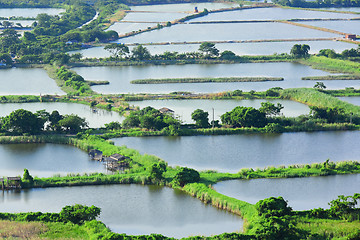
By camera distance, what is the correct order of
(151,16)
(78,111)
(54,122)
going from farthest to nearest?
(151,16), (78,111), (54,122)

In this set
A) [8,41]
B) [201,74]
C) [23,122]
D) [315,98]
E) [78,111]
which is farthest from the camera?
[8,41]

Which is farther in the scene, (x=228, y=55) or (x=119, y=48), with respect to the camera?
(x=119, y=48)

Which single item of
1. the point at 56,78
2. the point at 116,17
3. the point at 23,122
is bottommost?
the point at 23,122

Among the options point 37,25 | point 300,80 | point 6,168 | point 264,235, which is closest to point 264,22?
point 37,25

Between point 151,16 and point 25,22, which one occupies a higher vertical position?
point 151,16

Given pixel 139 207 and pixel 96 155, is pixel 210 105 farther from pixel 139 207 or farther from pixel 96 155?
pixel 139 207

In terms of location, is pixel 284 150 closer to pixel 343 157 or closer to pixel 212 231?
pixel 343 157

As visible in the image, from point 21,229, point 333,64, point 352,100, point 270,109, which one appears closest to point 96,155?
point 21,229
